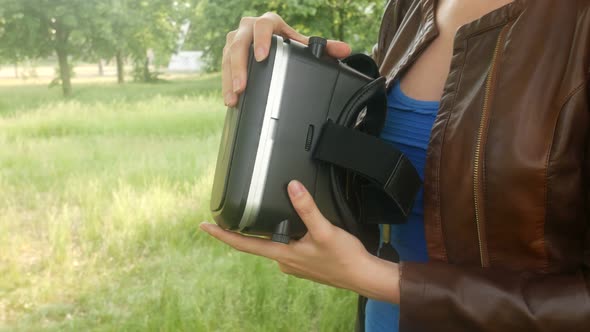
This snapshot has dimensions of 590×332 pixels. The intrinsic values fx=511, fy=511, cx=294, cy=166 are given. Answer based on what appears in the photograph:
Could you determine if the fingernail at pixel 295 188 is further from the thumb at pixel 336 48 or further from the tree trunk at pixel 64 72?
the tree trunk at pixel 64 72

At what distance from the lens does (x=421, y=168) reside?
0.63 m

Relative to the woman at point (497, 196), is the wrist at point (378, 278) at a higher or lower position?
lower

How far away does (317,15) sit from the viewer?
493 centimetres

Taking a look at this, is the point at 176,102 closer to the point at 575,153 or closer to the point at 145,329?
the point at 145,329

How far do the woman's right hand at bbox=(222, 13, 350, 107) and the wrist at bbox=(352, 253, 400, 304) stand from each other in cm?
22

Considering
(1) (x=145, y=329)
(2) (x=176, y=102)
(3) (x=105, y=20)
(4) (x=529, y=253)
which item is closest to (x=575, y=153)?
(4) (x=529, y=253)

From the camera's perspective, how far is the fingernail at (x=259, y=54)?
0.50 m

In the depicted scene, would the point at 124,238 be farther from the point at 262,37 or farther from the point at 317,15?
the point at 317,15

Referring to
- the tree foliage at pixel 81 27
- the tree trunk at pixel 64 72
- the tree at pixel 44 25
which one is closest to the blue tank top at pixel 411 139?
the tree at pixel 44 25

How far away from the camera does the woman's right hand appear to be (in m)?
0.51

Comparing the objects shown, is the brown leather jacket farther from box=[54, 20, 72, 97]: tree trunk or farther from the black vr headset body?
box=[54, 20, 72, 97]: tree trunk

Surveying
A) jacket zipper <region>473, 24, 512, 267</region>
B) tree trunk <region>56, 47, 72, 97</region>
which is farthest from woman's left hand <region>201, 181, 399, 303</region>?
tree trunk <region>56, 47, 72, 97</region>

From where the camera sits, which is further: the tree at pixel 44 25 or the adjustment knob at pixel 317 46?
the tree at pixel 44 25

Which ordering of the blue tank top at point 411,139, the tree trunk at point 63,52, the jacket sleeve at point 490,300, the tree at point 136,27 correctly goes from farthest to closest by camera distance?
1. the tree at point 136,27
2. the tree trunk at point 63,52
3. the blue tank top at point 411,139
4. the jacket sleeve at point 490,300
